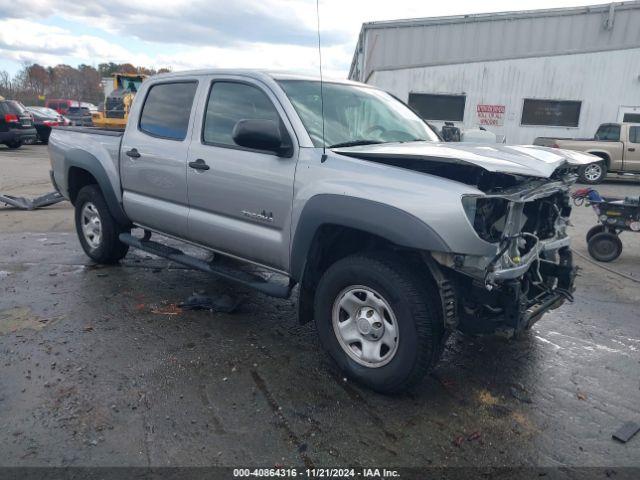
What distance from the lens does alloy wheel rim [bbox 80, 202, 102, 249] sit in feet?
18.5

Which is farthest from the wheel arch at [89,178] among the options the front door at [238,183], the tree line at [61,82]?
the tree line at [61,82]

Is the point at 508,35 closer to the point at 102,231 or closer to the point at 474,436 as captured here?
the point at 102,231

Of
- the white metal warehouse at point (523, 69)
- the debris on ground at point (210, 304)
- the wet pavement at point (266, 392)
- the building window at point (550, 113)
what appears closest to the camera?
the wet pavement at point (266, 392)

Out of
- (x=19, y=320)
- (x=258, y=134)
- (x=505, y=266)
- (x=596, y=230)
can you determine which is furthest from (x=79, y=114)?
(x=505, y=266)

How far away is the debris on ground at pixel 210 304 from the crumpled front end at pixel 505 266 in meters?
2.21

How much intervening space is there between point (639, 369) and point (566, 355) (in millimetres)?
484

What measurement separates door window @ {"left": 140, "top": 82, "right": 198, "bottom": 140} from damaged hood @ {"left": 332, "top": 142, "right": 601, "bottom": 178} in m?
1.68

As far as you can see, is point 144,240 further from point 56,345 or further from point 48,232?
point 48,232

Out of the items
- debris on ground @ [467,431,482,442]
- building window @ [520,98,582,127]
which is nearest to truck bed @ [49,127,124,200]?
debris on ground @ [467,431,482,442]

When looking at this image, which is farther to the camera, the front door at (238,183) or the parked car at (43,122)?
the parked car at (43,122)

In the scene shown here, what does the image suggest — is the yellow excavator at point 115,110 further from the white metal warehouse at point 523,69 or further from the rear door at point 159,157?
the rear door at point 159,157

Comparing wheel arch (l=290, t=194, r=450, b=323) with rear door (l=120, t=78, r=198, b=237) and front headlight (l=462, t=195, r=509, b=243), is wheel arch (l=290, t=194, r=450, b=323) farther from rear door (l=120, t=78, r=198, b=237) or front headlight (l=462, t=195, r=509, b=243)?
rear door (l=120, t=78, r=198, b=237)

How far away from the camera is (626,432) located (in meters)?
2.95

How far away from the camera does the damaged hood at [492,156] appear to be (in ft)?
9.53
